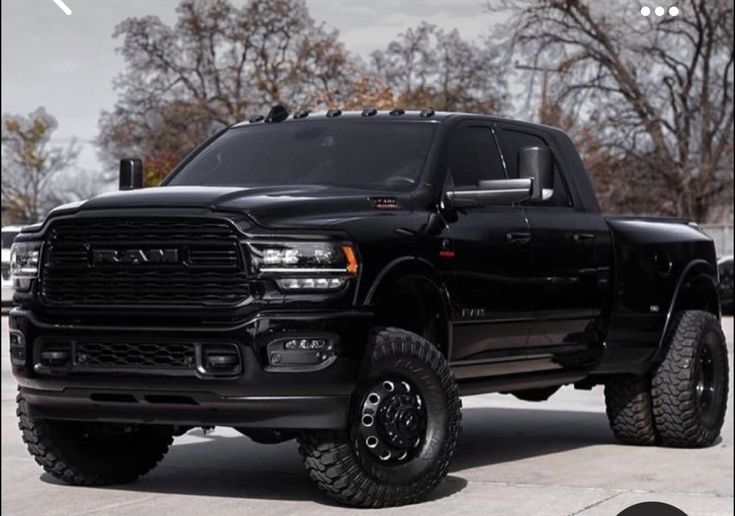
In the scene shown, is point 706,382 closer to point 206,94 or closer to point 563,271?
point 563,271

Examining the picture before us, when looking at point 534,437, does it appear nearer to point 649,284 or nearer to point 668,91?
point 649,284

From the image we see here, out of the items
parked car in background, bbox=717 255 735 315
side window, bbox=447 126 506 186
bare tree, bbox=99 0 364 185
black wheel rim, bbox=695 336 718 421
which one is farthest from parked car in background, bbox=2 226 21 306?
side window, bbox=447 126 506 186

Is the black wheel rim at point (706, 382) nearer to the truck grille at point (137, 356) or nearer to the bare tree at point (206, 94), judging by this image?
the truck grille at point (137, 356)

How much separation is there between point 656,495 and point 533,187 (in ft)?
5.10

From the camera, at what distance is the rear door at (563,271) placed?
825cm

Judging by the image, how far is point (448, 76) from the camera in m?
32.0

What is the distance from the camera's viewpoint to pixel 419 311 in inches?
289

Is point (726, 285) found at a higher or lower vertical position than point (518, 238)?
lower

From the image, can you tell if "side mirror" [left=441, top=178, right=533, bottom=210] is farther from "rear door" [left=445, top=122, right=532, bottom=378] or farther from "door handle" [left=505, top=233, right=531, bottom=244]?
"door handle" [left=505, top=233, right=531, bottom=244]

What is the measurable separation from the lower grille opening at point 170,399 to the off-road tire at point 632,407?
12.2 ft

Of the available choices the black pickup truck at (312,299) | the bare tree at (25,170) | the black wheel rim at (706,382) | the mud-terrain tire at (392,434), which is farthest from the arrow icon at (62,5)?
the bare tree at (25,170)

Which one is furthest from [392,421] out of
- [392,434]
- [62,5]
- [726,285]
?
[726,285]

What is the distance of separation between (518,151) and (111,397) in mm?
2971

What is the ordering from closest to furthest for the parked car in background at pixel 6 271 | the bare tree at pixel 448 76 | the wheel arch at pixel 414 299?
the wheel arch at pixel 414 299
the bare tree at pixel 448 76
the parked car in background at pixel 6 271
